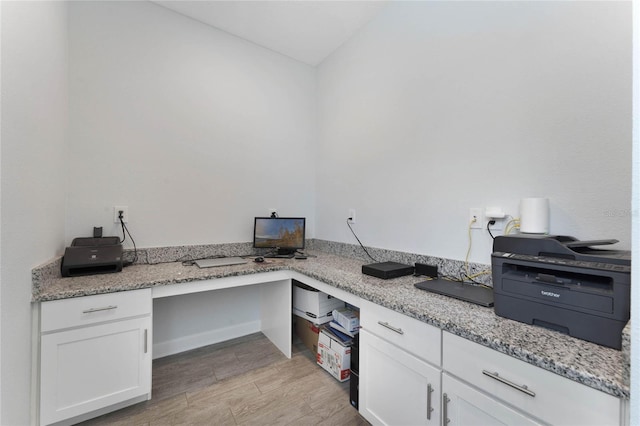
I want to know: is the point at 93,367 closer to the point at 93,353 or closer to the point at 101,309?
the point at 93,353

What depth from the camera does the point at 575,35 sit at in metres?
1.17

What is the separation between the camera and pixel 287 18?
2.19m

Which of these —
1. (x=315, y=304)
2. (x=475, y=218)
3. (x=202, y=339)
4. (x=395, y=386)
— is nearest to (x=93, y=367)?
(x=202, y=339)

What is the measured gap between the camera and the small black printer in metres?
1.55

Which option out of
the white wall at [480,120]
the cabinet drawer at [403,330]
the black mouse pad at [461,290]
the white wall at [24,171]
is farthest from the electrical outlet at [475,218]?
the white wall at [24,171]

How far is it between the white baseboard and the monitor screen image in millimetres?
799

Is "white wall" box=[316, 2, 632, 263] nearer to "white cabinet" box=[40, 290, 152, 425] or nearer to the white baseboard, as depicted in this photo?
the white baseboard

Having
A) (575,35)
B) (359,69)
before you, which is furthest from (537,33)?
(359,69)

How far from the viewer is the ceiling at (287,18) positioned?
206 centimetres

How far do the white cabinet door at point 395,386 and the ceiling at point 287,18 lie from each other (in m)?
2.39

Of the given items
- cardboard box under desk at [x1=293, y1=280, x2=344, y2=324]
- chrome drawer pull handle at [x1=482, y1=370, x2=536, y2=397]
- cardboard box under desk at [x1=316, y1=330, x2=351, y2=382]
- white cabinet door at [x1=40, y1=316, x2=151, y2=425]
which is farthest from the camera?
cardboard box under desk at [x1=293, y1=280, x2=344, y2=324]

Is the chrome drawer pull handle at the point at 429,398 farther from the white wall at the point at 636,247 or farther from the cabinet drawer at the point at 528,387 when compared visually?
the white wall at the point at 636,247

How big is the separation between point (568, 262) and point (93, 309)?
2.13 meters

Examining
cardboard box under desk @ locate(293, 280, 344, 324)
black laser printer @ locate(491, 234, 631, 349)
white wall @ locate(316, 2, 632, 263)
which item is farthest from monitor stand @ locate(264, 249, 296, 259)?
black laser printer @ locate(491, 234, 631, 349)
